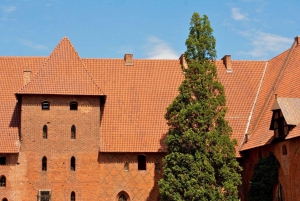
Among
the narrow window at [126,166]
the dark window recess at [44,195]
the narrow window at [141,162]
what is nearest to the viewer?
the dark window recess at [44,195]

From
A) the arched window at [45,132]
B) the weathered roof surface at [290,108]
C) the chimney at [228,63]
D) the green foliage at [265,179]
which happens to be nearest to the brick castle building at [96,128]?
the arched window at [45,132]

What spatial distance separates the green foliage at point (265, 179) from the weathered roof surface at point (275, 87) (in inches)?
46.1

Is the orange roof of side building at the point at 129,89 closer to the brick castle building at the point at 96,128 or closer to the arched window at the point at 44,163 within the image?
the brick castle building at the point at 96,128

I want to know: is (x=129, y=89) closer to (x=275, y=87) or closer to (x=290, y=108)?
(x=275, y=87)

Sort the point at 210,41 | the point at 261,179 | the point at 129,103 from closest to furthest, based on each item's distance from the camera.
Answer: the point at 261,179 → the point at 210,41 → the point at 129,103

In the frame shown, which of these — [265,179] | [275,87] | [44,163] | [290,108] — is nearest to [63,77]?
[44,163]

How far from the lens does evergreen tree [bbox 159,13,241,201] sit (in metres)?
34.2

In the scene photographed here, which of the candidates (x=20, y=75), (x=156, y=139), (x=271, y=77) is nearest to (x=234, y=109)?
(x=271, y=77)

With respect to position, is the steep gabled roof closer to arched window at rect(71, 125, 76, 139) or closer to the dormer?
arched window at rect(71, 125, 76, 139)

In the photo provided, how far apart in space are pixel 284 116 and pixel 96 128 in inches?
476

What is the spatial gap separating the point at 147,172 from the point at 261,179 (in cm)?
754

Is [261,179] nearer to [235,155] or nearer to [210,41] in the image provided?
[235,155]

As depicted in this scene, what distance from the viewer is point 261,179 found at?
34750 millimetres

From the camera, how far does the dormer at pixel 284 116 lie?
32812 mm
